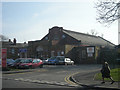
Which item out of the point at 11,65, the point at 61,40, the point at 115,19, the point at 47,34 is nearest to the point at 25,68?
the point at 11,65

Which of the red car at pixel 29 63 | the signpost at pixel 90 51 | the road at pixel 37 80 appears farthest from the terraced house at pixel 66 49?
the road at pixel 37 80

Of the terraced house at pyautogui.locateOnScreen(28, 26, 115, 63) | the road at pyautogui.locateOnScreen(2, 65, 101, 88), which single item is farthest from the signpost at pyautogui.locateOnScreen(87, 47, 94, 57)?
the road at pyautogui.locateOnScreen(2, 65, 101, 88)

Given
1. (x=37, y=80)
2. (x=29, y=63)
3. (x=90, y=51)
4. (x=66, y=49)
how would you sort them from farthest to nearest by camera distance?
(x=66, y=49)
(x=90, y=51)
(x=29, y=63)
(x=37, y=80)

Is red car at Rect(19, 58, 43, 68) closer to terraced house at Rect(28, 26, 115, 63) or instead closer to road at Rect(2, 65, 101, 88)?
road at Rect(2, 65, 101, 88)

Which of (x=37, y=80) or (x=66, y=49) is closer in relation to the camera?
(x=37, y=80)

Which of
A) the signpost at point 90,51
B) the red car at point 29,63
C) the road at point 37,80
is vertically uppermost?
the signpost at point 90,51

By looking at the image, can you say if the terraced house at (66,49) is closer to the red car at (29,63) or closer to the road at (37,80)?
the red car at (29,63)

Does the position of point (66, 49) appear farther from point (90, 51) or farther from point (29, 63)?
point (29, 63)

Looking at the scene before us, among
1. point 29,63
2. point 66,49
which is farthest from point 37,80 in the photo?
point 66,49

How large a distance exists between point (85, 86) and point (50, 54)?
34736 mm

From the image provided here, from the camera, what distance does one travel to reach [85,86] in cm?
1086

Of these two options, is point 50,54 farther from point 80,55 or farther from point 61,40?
point 61,40

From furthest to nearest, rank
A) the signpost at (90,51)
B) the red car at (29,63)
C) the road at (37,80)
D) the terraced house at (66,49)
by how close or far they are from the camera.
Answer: the terraced house at (66,49)
the signpost at (90,51)
the red car at (29,63)
the road at (37,80)

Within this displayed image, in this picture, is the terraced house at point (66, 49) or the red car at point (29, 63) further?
the terraced house at point (66, 49)
